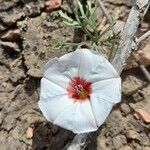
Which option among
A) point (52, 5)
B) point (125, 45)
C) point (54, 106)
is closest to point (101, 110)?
point (54, 106)

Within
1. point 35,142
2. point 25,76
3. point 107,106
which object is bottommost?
point 35,142

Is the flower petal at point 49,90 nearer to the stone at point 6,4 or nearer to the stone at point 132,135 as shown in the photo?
the stone at point 132,135

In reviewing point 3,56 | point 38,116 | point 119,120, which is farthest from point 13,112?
point 119,120

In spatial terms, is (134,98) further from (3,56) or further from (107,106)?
(3,56)

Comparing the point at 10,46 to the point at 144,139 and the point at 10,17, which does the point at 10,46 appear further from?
the point at 144,139

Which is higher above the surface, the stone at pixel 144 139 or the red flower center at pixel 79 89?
the red flower center at pixel 79 89

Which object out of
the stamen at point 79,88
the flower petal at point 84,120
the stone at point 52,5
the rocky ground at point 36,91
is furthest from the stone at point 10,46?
the flower petal at point 84,120

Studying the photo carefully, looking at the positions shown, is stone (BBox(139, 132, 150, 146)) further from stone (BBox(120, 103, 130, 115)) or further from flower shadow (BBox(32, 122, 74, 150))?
flower shadow (BBox(32, 122, 74, 150))

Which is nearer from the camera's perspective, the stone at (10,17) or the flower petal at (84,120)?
the flower petal at (84,120)
